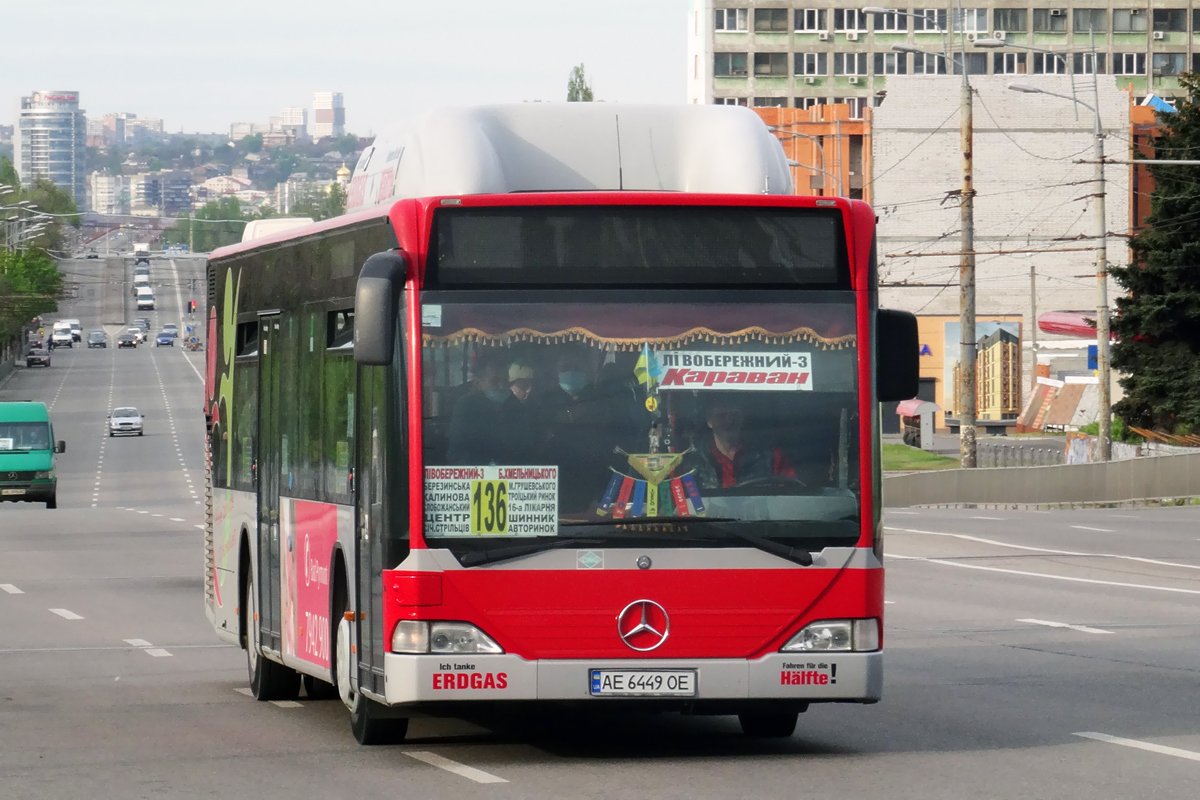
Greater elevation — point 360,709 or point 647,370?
point 647,370

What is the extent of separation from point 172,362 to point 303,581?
131 metres

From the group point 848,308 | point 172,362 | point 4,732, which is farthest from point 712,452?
point 172,362

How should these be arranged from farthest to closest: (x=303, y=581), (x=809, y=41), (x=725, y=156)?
1. (x=809, y=41)
2. (x=303, y=581)
3. (x=725, y=156)

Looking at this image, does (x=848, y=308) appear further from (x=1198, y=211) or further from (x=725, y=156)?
(x=1198, y=211)

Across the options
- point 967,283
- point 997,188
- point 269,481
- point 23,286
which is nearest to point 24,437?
point 967,283

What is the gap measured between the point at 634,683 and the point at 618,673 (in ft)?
0.26

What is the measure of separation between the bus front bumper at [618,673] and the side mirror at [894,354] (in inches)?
45.8

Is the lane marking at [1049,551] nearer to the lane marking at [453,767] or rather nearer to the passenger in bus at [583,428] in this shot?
the lane marking at [453,767]

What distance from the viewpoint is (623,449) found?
934 cm

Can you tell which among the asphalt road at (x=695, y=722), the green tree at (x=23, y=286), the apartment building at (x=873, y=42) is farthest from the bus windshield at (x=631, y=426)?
the apartment building at (x=873, y=42)

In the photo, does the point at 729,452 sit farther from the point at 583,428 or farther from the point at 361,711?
the point at 361,711

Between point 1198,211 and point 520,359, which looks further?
point 1198,211

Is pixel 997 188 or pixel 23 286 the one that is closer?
pixel 997 188

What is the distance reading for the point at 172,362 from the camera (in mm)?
139625
